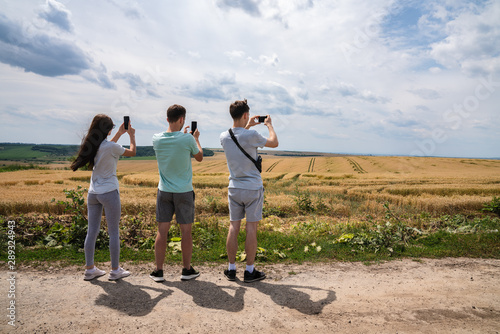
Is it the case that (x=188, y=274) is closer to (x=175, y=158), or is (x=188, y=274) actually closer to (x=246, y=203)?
(x=246, y=203)

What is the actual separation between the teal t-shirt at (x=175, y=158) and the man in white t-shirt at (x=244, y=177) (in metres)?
0.60

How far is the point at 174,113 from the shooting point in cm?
491

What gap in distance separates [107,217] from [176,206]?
44.1 inches

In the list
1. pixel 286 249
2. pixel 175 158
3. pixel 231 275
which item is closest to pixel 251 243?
pixel 231 275

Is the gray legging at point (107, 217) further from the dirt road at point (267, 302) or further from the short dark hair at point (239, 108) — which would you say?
the short dark hair at point (239, 108)

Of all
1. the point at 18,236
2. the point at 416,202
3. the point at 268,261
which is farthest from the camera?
the point at 416,202

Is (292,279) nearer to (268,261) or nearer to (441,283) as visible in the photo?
(268,261)

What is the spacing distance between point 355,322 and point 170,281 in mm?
2850

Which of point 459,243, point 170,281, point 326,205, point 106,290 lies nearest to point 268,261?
point 170,281

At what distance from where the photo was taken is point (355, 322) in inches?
151

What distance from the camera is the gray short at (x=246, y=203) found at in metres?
4.91

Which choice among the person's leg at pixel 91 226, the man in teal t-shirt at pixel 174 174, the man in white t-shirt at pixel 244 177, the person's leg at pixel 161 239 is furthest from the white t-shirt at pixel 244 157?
the person's leg at pixel 91 226

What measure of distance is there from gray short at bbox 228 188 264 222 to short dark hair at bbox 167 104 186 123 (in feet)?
4.68

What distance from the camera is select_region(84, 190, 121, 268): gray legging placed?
4.88m
